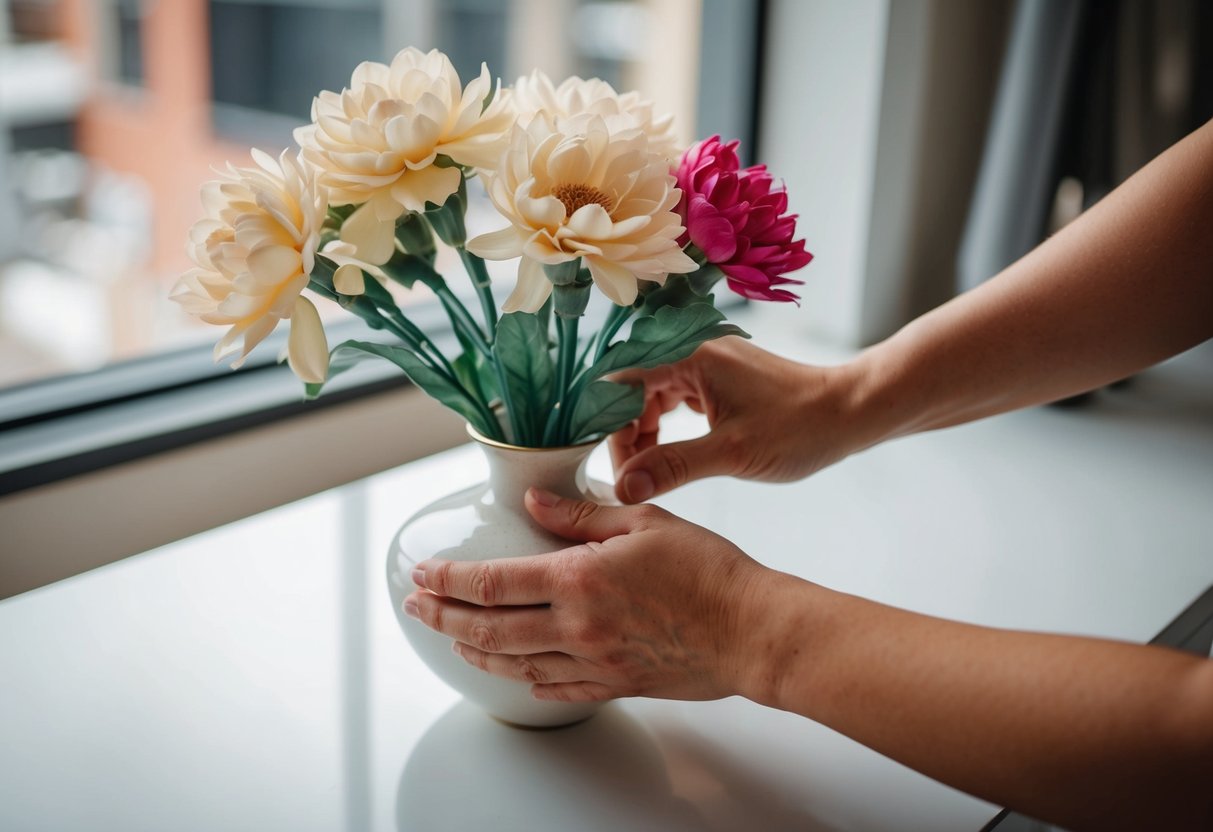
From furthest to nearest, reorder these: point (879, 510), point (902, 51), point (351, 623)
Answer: point (902, 51) < point (879, 510) < point (351, 623)

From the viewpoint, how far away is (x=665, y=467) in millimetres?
796

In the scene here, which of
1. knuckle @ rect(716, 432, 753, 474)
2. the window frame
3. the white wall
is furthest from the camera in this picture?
the white wall

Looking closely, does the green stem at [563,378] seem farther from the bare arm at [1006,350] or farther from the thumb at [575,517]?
the bare arm at [1006,350]

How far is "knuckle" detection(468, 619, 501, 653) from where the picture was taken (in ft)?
2.15

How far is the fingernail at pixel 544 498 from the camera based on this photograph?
692 millimetres

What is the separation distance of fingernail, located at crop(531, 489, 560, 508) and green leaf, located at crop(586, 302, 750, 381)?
0.08 m

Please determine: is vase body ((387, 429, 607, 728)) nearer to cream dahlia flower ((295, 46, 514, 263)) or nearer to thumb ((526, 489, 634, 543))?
thumb ((526, 489, 634, 543))

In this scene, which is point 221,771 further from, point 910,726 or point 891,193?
point 891,193

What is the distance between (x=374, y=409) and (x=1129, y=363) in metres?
0.79

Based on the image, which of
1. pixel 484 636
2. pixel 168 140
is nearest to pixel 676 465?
pixel 484 636

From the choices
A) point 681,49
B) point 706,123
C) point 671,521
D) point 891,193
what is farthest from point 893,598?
point 681,49

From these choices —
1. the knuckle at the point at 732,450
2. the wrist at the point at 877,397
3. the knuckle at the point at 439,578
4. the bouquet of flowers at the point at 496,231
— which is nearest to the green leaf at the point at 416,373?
the bouquet of flowers at the point at 496,231

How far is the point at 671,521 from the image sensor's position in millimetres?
681

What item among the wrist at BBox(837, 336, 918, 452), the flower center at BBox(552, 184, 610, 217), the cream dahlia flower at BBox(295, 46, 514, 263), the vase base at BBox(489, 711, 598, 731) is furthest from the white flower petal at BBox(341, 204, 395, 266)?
the wrist at BBox(837, 336, 918, 452)
